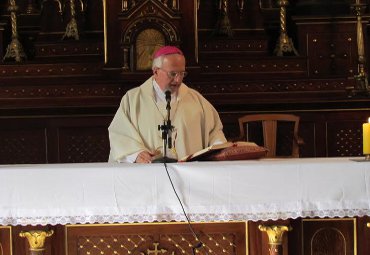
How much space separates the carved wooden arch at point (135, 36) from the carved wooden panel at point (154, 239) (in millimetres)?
4038

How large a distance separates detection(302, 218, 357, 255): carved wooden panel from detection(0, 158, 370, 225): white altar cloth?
0.24 m

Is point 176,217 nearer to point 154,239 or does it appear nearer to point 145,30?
point 154,239

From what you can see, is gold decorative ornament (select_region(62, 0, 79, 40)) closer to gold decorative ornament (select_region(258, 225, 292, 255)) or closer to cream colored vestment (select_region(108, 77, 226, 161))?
cream colored vestment (select_region(108, 77, 226, 161))

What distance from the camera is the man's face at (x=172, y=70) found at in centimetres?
609

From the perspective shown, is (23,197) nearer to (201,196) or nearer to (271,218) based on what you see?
(201,196)

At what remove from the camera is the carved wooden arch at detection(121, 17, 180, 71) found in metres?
8.88

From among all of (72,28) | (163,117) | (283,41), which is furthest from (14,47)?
(163,117)

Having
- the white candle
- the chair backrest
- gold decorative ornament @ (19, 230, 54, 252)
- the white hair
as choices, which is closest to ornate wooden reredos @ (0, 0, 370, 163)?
the chair backrest

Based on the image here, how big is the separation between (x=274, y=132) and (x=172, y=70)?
6.91ft

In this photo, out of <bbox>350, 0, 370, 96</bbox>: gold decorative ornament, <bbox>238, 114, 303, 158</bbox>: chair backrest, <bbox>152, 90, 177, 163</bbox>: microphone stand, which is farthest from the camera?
<bbox>350, 0, 370, 96</bbox>: gold decorative ornament

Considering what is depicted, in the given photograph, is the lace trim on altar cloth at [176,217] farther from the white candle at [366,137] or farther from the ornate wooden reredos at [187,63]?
the ornate wooden reredos at [187,63]

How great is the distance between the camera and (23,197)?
483 centimetres

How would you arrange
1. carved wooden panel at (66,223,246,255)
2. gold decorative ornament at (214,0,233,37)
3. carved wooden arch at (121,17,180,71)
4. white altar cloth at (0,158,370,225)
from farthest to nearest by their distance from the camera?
gold decorative ornament at (214,0,233,37) < carved wooden arch at (121,17,180,71) < carved wooden panel at (66,223,246,255) < white altar cloth at (0,158,370,225)

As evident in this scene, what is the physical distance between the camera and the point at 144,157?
5648 mm
